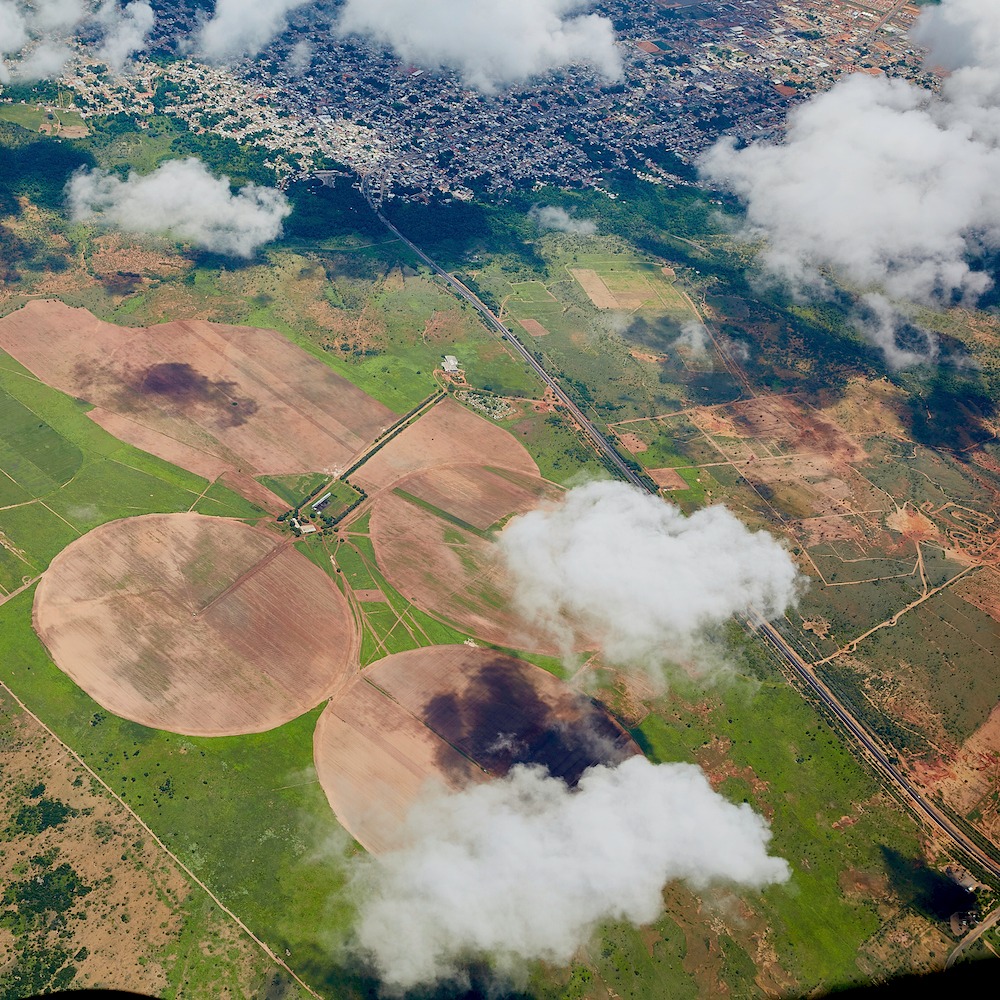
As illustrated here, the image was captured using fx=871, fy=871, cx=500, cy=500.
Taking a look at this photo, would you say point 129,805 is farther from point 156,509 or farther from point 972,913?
point 972,913

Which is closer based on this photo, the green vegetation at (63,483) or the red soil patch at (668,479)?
the green vegetation at (63,483)

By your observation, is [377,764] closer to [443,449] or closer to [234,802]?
[234,802]

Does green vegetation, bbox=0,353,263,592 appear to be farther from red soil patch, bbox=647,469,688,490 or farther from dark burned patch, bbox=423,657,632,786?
red soil patch, bbox=647,469,688,490

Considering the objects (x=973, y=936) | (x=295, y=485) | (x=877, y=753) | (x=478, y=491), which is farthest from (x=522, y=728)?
(x=973, y=936)

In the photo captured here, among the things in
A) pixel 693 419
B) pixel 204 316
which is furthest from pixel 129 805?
pixel 693 419

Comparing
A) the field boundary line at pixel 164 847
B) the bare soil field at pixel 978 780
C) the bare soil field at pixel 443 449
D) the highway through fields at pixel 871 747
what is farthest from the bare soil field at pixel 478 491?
the bare soil field at pixel 978 780

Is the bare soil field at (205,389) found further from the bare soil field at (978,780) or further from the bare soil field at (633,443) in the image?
the bare soil field at (978,780)

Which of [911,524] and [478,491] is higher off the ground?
[911,524]
